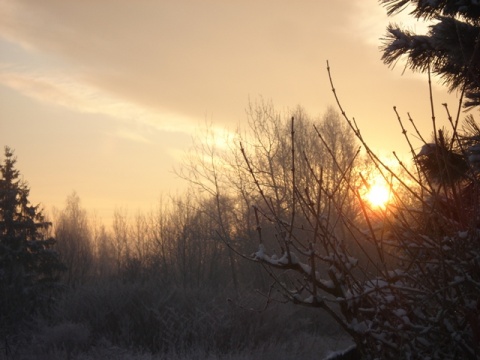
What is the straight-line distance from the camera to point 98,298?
65.7 ft

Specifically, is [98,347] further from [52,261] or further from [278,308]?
[52,261]

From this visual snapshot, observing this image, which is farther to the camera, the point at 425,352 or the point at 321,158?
the point at 321,158

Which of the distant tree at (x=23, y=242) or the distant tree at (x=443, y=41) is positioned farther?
the distant tree at (x=23, y=242)

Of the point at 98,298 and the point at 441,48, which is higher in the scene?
the point at 441,48

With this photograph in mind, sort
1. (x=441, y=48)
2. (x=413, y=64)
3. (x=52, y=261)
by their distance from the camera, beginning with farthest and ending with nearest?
(x=52, y=261) → (x=413, y=64) → (x=441, y=48)

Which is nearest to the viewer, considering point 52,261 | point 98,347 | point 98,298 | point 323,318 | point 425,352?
point 425,352

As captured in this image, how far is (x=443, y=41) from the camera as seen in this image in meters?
6.25

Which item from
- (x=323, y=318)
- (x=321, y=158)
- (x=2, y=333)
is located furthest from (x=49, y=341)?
(x=321, y=158)

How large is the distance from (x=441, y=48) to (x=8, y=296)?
2210 centimetres

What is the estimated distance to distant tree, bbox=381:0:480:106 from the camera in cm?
614

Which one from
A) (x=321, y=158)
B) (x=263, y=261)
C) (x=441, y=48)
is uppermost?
(x=321, y=158)

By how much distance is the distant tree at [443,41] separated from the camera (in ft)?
20.2

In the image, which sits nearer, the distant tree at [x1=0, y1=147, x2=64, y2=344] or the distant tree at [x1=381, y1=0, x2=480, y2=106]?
the distant tree at [x1=381, y1=0, x2=480, y2=106]

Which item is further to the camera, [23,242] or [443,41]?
[23,242]
